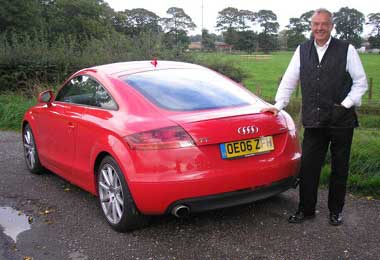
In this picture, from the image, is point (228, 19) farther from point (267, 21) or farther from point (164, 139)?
point (164, 139)

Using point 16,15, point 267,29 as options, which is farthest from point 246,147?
point 267,29

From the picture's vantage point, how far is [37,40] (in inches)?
591

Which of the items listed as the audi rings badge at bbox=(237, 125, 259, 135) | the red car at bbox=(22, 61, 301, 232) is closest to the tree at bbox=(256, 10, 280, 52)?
the red car at bbox=(22, 61, 301, 232)

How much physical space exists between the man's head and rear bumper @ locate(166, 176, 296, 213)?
1.26 m

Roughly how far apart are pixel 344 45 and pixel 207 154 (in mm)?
1418

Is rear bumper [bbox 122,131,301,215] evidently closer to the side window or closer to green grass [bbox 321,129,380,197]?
the side window

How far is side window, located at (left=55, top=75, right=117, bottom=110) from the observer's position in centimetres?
451

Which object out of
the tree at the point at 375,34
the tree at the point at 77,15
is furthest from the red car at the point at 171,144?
the tree at the point at 77,15

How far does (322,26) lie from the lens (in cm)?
382

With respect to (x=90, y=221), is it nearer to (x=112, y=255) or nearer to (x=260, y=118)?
(x=112, y=255)

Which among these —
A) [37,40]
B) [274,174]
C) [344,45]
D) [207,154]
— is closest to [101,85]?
[207,154]

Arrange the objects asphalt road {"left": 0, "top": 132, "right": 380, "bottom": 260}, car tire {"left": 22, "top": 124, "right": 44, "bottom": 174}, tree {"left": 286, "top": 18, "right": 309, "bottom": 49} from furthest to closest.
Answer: tree {"left": 286, "top": 18, "right": 309, "bottom": 49} → car tire {"left": 22, "top": 124, "right": 44, "bottom": 174} → asphalt road {"left": 0, "top": 132, "right": 380, "bottom": 260}

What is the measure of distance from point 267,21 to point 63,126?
11309 centimetres

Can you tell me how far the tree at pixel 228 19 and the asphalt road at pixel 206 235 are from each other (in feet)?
371
